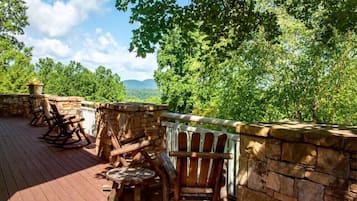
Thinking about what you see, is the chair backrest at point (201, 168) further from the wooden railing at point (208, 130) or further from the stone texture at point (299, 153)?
the stone texture at point (299, 153)

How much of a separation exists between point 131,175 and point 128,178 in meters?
0.12

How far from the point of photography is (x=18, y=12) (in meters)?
20.3

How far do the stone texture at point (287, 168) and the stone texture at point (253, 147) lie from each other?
11 centimetres

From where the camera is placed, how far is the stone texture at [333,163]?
6.34 feet

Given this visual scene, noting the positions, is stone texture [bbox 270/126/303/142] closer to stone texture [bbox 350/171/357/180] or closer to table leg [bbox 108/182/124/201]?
stone texture [bbox 350/171/357/180]

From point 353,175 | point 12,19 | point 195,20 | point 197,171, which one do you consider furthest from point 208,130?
point 12,19

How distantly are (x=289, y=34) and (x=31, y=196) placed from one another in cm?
1026

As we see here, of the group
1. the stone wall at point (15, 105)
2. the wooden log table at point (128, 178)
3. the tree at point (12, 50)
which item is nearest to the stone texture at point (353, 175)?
the wooden log table at point (128, 178)

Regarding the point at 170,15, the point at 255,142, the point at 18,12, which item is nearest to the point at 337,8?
the point at 170,15

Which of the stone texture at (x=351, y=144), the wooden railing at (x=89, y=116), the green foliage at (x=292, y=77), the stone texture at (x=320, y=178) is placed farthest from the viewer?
the green foliage at (x=292, y=77)

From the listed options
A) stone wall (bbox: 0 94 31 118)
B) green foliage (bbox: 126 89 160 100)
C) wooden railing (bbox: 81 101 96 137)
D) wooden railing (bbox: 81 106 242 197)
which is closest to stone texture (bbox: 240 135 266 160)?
wooden railing (bbox: 81 106 242 197)

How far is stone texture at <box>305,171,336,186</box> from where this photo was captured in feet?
6.55

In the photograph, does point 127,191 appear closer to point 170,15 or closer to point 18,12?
point 170,15

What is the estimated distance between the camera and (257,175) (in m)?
2.47
